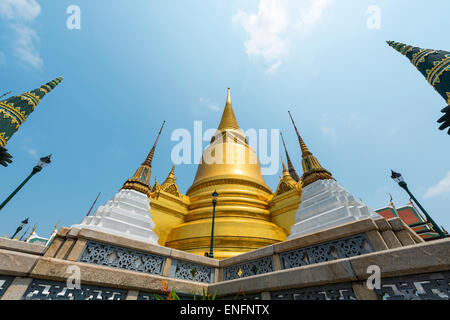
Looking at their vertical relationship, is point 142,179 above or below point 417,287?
above

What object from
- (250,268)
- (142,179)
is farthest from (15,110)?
(250,268)

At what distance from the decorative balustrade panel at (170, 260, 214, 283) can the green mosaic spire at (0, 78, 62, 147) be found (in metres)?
9.27

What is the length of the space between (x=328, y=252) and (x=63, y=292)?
5.00 metres

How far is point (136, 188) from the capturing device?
9.63 meters

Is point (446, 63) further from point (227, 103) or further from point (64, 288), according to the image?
point (227, 103)

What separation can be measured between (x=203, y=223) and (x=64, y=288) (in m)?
7.15

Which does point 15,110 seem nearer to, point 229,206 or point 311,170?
point 229,206

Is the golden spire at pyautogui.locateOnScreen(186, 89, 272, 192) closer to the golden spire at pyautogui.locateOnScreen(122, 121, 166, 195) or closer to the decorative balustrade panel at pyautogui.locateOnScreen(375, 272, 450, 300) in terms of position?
the golden spire at pyautogui.locateOnScreen(122, 121, 166, 195)

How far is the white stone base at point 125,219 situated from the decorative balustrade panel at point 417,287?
6.49m

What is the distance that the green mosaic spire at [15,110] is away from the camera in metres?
8.72

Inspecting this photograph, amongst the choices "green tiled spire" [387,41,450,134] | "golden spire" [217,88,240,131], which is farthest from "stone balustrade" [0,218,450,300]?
"golden spire" [217,88,240,131]

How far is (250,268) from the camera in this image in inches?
193

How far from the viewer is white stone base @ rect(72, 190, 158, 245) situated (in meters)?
6.95
